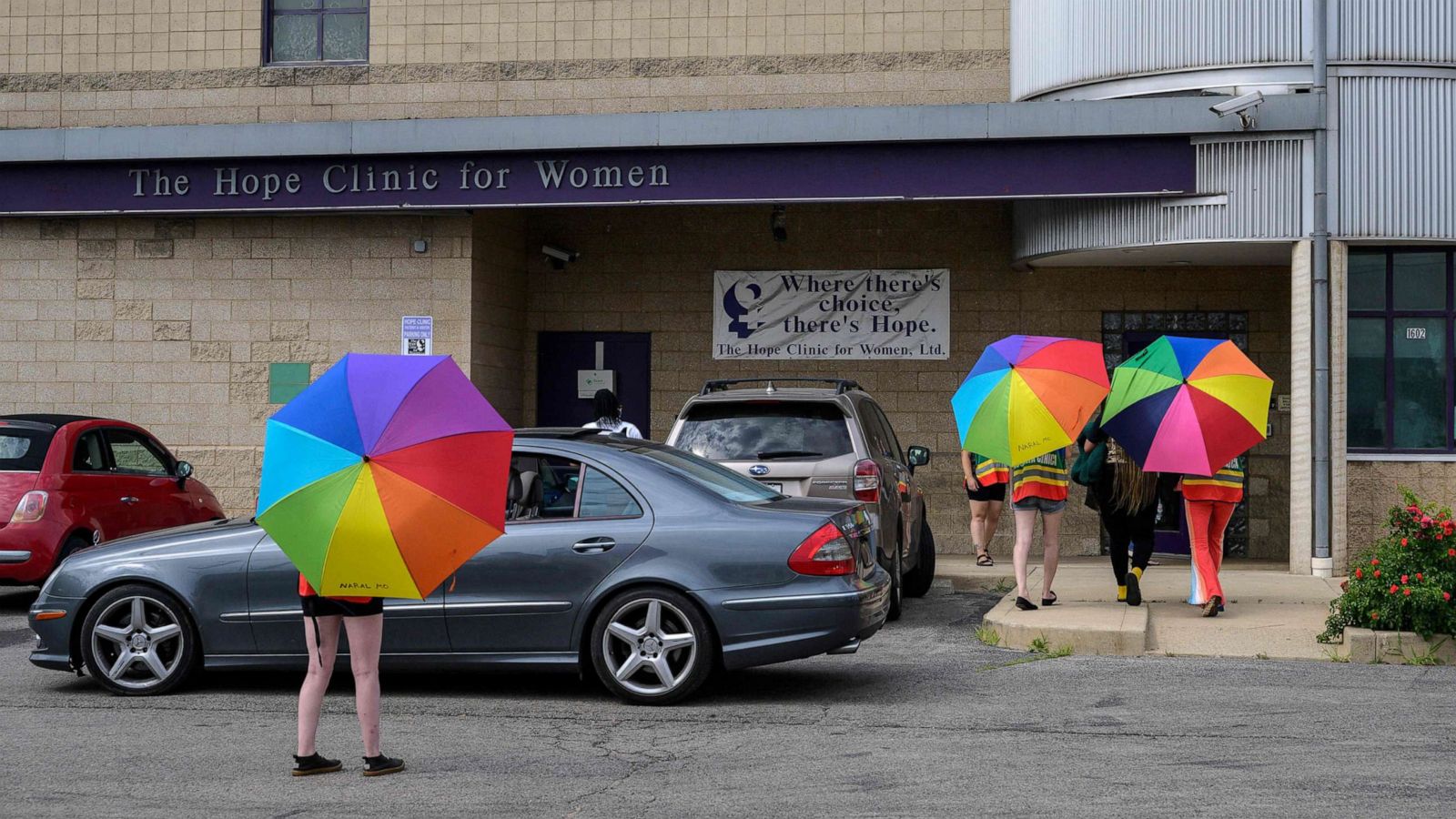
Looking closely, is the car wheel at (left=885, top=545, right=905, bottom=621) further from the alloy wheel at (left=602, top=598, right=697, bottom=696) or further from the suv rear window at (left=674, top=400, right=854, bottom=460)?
the alloy wheel at (left=602, top=598, right=697, bottom=696)

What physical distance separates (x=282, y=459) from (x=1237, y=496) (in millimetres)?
7397

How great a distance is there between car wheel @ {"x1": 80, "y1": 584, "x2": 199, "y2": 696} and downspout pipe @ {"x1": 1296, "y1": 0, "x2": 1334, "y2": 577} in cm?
954

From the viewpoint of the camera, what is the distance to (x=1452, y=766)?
6992 mm

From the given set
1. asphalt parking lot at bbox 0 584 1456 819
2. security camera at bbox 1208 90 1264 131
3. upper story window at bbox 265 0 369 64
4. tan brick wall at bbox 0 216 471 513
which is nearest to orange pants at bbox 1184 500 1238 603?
asphalt parking lot at bbox 0 584 1456 819

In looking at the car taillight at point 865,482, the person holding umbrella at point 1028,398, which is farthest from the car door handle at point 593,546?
the person holding umbrella at point 1028,398

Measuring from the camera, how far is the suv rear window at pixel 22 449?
42.0 ft

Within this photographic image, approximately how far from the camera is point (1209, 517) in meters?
11.5

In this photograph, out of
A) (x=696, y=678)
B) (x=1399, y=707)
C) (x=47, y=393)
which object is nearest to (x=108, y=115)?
(x=47, y=393)

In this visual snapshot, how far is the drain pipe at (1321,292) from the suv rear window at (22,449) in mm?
10493

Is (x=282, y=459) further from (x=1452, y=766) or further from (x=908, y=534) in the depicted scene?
(x=908, y=534)

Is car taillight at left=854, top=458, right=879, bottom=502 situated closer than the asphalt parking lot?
No

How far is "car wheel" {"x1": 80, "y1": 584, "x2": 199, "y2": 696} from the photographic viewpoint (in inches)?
347

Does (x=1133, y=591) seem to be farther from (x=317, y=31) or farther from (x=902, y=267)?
(x=317, y=31)

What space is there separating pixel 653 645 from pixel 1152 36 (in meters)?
8.79
